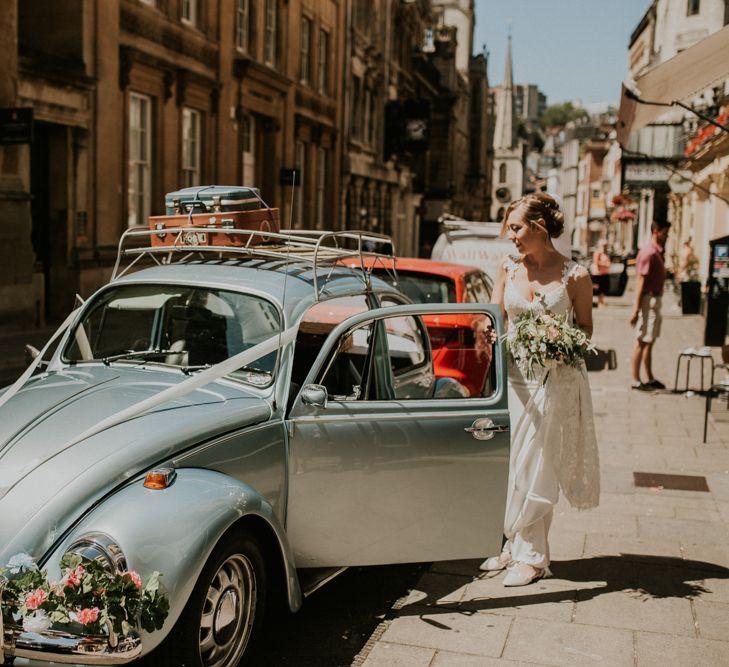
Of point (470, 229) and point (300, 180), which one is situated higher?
point (300, 180)

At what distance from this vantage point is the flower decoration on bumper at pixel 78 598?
3254 mm

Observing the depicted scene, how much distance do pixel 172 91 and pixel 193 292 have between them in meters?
17.3

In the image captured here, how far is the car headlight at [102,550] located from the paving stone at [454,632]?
1610 millimetres

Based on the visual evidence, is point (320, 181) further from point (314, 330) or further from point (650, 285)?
point (314, 330)

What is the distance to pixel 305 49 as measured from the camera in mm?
31750

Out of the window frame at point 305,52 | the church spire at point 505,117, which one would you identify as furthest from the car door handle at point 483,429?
the church spire at point 505,117

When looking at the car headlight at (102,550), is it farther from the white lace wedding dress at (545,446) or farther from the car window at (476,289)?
the car window at (476,289)

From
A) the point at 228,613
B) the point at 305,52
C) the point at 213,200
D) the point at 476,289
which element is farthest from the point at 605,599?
the point at 305,52

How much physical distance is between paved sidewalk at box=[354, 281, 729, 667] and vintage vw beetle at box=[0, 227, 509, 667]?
0.40m

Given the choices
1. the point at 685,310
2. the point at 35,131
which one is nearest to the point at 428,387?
the point at 35,131

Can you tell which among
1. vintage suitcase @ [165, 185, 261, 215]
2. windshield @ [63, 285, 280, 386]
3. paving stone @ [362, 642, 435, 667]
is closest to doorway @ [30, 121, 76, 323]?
vintage suitcase @ [165, 185, 261, 215]

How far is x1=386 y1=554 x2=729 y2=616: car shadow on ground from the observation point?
5020 millimetres

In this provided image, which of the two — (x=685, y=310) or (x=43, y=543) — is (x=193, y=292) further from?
(x=685, y=310)

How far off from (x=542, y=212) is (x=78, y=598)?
10.9 feet
